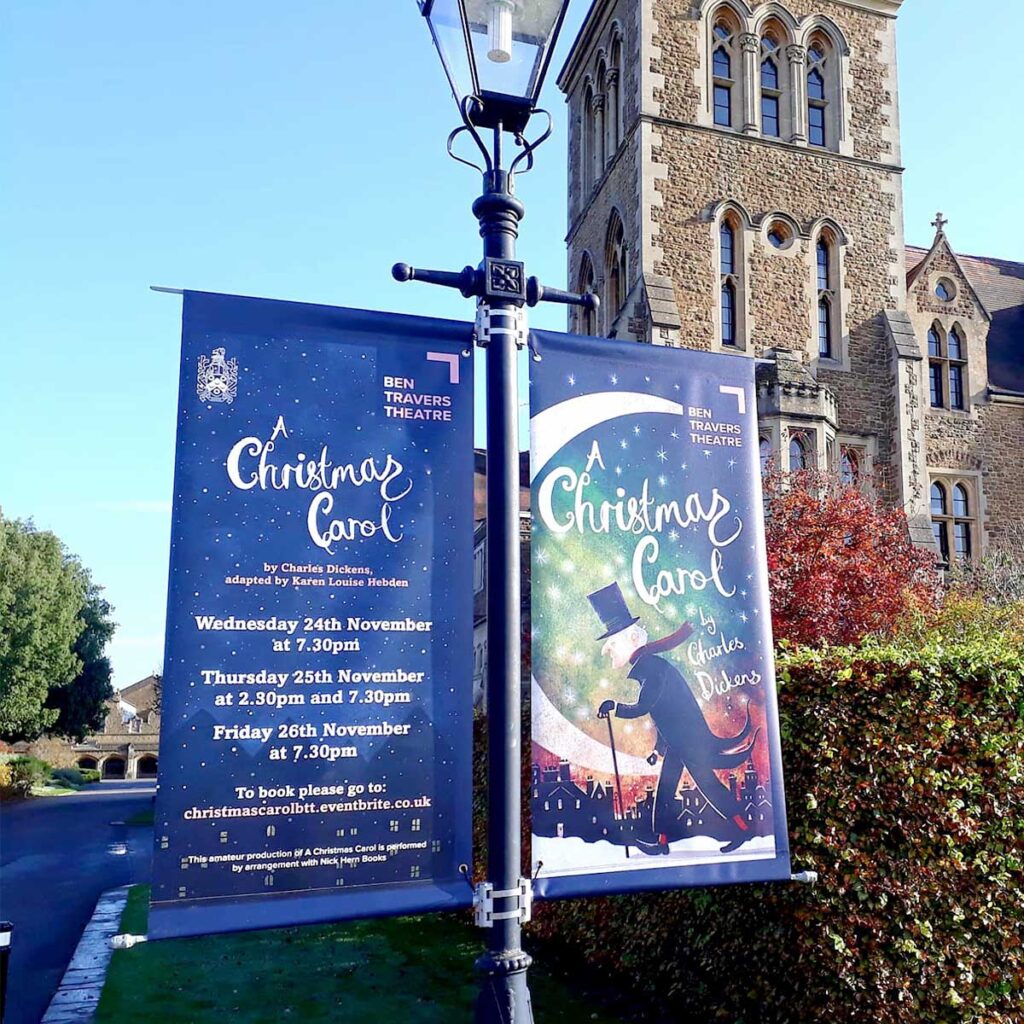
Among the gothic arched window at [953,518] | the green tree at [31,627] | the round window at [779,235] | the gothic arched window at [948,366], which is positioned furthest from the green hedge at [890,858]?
the green tree at [31,627]

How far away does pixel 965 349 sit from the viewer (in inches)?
987

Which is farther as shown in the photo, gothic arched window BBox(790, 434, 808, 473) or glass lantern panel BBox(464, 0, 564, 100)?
gothic arched window BBox(790, 434, 808, 473)

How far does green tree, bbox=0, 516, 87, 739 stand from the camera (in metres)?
38.8

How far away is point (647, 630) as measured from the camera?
4320mm

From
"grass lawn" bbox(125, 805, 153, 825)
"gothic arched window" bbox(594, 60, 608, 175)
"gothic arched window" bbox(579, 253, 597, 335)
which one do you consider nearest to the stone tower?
"gothic arched window" bbox(594, 60, 608, 175)

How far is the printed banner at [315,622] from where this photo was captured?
356 centimetres

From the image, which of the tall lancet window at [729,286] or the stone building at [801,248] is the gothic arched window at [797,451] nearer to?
the stone building at [801,248]

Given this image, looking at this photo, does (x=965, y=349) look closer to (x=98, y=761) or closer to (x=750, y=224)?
(x=750, y=224)

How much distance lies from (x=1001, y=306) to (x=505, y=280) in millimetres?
27976

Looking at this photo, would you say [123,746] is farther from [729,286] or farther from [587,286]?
[729,286]

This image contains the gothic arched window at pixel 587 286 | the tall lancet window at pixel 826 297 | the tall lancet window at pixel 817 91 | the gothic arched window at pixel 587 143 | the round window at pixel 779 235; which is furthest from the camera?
the gothic arched window at pixel 587 143

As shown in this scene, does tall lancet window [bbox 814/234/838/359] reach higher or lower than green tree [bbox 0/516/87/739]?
higher

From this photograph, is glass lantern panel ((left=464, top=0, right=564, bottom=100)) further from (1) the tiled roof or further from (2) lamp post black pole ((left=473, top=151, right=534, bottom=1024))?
(1) the tiled roof

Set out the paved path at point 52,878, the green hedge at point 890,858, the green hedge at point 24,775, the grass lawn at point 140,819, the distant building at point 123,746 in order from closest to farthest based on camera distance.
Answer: the green hedge at point 890,858, the paved path at point 52,878, the grass lawn at point 140,819, the green hedge at point 24,775, the distant building at point 123,746
